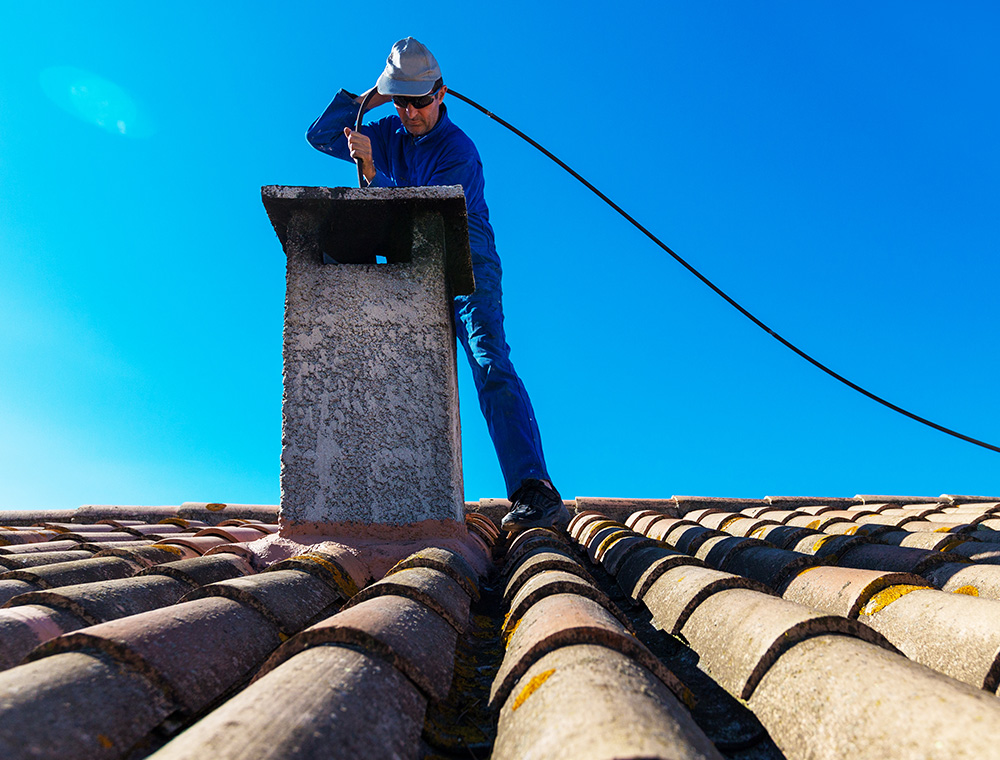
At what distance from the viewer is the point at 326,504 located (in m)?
2.64

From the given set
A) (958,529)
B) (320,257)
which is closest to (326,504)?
(320,257)

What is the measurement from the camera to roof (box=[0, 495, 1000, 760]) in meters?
0.85

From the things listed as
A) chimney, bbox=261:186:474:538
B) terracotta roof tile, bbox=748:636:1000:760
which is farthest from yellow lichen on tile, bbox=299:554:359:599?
terracotta roof tile, bbox=748:636:1000:760

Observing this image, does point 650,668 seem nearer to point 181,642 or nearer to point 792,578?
point 181,642

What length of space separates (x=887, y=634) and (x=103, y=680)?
1682 mm

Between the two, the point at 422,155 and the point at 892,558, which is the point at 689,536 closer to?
the point at 892,558

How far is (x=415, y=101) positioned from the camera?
143 inches

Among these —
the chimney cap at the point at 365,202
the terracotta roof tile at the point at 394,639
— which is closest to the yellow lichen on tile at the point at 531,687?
the terracotta roof tile at the point at 394,639

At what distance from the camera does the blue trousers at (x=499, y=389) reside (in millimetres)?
3301

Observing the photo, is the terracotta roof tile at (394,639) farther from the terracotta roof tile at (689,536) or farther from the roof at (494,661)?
the terracotta roof tile at (689,536)

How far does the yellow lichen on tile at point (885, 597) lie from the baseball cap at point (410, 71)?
10.3 feet

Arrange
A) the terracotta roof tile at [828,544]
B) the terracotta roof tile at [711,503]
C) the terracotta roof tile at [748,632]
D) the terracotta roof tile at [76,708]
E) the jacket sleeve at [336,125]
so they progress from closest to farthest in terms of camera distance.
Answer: the terracotta roof tile at [76,708]
the terracotta roof tile at [748,632]
the terracotta roof tile at [828,544]
the jacket sleeve at [336,125]
the terracotta roof tile at [711,503]

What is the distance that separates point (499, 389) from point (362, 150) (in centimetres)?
146

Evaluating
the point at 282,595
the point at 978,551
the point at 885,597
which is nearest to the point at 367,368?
the point at 282,595
